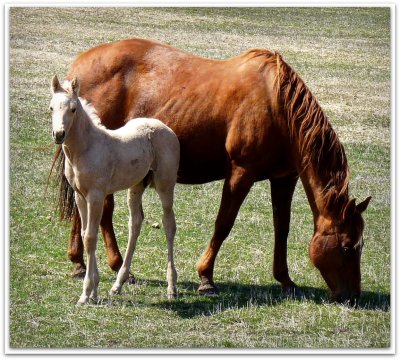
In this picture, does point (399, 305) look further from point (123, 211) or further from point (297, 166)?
point (123, 211)

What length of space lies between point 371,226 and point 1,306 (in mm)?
5088

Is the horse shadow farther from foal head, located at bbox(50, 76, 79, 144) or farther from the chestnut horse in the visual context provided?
foal head, located at bbox(50, 76, 79, 144)

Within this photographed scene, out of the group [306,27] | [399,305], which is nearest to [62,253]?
[399,305]

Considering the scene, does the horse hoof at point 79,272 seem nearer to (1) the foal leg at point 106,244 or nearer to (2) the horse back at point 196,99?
(1) the foal leg at point 106,244

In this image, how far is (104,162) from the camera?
24.5 ft

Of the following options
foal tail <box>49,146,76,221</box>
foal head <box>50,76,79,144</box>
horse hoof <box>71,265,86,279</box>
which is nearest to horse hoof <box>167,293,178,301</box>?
horse hoof <box>71,265,86,279</box>

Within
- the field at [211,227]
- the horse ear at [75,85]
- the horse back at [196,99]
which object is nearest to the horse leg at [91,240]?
the field at [211,227]

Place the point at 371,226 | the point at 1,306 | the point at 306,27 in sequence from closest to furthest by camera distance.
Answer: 1. the point at 1,306
2. the point at 371,226
3. the point at 306,27

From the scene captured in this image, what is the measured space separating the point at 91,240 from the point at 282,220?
211 cm

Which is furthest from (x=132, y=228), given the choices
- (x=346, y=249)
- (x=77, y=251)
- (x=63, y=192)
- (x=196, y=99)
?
(x=346, y=249)

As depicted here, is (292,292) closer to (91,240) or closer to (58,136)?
(91,240)

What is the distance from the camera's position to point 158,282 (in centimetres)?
877

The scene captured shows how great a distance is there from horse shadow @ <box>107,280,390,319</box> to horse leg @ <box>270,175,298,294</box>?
5.0 inches

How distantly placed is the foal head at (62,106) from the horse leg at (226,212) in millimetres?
1854
